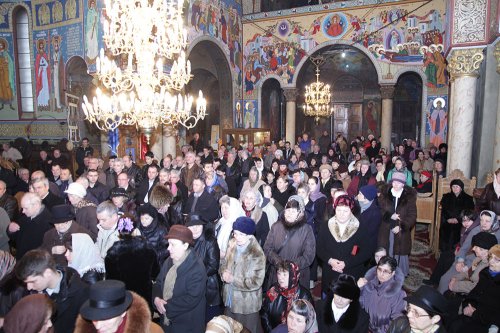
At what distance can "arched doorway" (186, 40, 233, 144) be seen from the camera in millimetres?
16938

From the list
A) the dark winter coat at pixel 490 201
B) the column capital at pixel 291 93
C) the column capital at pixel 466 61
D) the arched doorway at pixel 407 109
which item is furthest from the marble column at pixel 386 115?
the dark winter coat at pixel 490 201

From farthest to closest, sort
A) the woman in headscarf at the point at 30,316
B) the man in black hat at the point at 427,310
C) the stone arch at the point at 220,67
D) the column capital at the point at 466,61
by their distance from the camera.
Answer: the stone arch at the point at 220,67 → the column capital at the point at 466,61 → the man in black hat at the point at 427,310 → the woman in headscarf at the point at 30,316

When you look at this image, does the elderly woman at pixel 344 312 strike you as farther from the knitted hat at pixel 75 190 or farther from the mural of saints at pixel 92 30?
the mural of saints at pixel 92 30

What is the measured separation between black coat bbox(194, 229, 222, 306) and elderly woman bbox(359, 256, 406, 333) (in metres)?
1.58

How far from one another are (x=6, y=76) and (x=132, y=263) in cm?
1518

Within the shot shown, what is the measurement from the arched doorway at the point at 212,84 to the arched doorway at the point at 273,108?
6.31ft

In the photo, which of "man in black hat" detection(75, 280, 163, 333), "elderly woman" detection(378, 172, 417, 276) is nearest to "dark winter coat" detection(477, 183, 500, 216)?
"elderly woman" detection(378, 172, 417, 276)

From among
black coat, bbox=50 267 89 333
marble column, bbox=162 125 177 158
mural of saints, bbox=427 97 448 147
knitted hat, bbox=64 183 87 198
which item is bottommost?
black coat, bbox=50 267 89 333

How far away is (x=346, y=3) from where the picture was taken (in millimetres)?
16234

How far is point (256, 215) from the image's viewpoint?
474 centimetres

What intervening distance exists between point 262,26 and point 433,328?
1730 centimetres

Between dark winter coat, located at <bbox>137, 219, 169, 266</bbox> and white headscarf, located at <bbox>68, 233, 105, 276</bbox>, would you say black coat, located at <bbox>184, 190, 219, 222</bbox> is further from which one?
white headscarf, located at <bbox>68, 233, 105, 276</bbox>

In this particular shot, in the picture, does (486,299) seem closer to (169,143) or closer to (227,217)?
(227,217)

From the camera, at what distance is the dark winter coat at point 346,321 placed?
299cm
